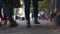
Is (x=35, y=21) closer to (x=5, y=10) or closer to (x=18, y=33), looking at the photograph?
(x=5, y=10)

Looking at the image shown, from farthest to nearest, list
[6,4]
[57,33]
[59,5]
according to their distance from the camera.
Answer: [59,5] → [6,4] → [57,33]

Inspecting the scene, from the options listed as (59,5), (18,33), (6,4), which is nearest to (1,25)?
(6,4)

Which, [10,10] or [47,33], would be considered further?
[10,10]

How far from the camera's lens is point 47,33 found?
5688mm

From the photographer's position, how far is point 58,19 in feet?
30.0

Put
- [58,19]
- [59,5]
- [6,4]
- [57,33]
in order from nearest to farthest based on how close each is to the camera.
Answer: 1. [57,33]
2. [6,4]
3. [58,19]
4. [59,5]

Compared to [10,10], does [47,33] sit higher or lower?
lower

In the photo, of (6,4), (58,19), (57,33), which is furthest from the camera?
(58,19)

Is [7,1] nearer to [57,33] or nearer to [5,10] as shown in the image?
[5,10]

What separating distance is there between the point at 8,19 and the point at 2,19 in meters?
0.44

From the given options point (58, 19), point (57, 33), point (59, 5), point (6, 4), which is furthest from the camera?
point (59, 5)

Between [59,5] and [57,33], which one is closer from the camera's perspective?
[57,33]

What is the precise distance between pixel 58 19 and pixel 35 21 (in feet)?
2.76

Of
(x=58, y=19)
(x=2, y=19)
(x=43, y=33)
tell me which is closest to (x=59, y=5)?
(x=58, y=19)
